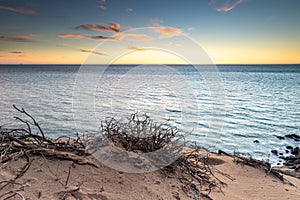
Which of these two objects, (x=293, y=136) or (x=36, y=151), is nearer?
(x=36, y=151)

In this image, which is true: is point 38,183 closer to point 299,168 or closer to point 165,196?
point 165,196

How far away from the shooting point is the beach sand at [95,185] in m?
2.55

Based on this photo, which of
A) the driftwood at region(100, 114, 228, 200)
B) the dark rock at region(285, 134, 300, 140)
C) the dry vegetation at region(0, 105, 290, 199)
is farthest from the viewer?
the dark rock at region(285, 134, 300, 140)

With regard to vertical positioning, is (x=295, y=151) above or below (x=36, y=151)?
below

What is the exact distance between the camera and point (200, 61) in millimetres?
3523

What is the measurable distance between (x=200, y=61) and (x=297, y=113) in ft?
54.4

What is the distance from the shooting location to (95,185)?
280 centimetres

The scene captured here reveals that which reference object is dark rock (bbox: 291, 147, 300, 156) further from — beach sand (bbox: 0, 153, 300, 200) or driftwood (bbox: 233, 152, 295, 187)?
beach sand (bbox: 0, 153, 300, 200)

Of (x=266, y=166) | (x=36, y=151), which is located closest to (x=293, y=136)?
(x=266, y=166)

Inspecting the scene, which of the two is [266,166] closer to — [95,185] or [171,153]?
[171,153]

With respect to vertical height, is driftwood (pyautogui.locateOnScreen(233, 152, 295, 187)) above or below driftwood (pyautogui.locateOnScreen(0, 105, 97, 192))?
below

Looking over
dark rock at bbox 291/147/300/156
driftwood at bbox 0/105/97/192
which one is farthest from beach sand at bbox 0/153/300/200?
dark rock at bbox 291/147/300/156

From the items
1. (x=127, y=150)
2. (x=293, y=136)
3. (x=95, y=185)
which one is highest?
(x=127, y=150)

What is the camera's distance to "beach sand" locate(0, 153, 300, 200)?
2547mm
